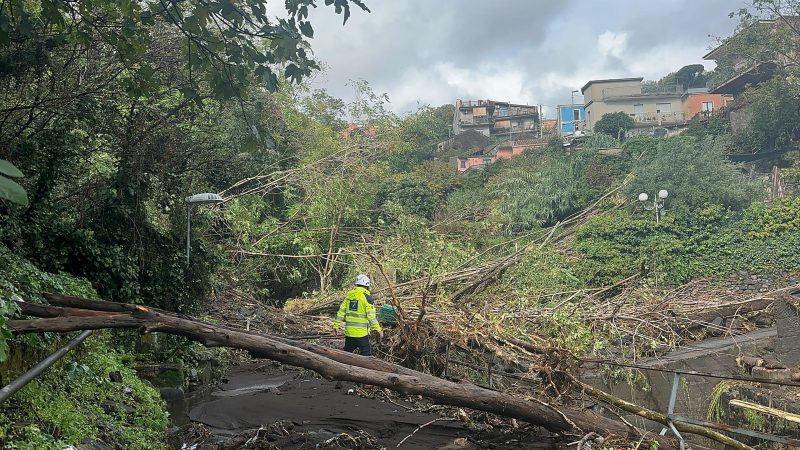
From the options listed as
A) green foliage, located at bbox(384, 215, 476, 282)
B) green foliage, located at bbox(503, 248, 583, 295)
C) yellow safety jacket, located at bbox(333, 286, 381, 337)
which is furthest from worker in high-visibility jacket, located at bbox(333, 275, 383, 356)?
green foliage, located at bbox(503, 248, 583, 295)

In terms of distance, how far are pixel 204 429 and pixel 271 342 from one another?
2.22 m

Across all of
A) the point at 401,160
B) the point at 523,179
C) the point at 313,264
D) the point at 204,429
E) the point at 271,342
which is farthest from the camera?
the point at 401,160

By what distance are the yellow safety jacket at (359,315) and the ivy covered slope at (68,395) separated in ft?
10.9

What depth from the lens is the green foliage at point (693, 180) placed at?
83.3 ft

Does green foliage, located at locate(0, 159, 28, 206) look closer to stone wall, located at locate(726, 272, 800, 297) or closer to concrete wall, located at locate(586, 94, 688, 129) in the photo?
stone wall, located at locate(726, 272, 800, 297)

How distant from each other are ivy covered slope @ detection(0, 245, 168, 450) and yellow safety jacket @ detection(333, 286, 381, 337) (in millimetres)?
3319

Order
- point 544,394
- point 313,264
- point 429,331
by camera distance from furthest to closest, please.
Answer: point 313,264, point 429,331, point 544,394

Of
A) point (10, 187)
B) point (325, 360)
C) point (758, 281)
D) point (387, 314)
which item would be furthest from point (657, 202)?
point (10, 187)

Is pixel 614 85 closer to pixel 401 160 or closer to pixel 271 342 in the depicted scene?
pixel 401 160

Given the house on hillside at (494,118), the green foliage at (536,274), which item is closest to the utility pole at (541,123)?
the house on hillside at (494,118)

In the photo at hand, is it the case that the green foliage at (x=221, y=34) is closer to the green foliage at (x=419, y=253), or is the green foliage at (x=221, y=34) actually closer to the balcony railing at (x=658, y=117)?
the green foliage at (x=419, y=253)

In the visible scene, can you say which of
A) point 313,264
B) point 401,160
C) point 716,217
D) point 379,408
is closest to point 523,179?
point 716,217

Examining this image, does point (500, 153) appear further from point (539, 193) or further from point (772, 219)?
point (772, 219)

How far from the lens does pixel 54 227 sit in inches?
338
